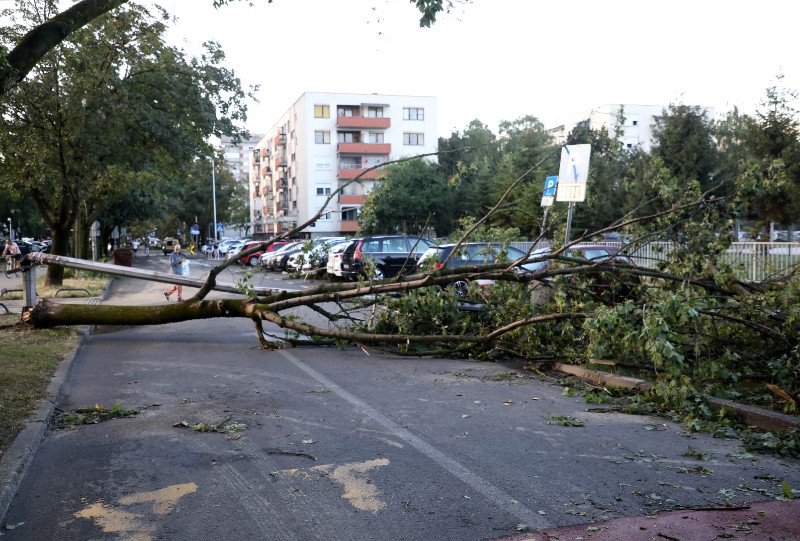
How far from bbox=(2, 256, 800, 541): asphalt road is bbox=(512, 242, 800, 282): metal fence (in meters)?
2.91

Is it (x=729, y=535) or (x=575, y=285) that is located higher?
(x=575, y=285)

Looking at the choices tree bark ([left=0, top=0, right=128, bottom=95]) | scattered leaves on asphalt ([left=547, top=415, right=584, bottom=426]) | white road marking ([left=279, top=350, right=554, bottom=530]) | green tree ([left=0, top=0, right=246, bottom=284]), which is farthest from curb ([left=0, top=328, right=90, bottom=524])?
green tree ([left=0, top=0, right=246, bottom=284])

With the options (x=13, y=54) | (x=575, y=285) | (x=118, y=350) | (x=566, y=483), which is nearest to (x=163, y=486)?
(x=566, y=483)

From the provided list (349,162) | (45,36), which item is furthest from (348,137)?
(45,36)

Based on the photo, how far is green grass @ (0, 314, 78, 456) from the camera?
7.07 m

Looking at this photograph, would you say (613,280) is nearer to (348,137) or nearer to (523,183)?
(523,183)

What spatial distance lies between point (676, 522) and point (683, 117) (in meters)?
39.4

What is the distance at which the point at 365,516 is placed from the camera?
4609 millimetres

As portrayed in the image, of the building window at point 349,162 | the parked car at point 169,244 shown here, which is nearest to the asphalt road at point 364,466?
the parked car at point 169,244

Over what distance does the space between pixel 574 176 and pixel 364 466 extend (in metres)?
9.08

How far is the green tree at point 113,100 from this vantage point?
1936cm

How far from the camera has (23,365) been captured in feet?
32.4

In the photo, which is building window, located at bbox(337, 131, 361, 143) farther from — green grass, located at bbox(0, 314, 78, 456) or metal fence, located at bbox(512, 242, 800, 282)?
green grass, located at bbox(0, 314, 78, 456)

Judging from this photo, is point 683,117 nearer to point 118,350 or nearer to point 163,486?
point 118,350
